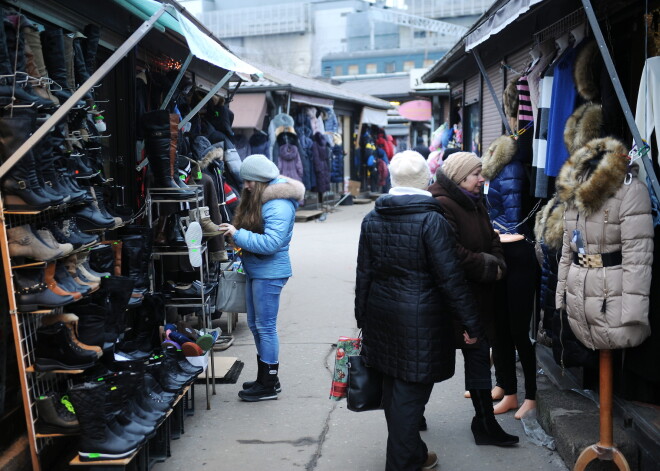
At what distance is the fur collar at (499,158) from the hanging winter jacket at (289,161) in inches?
436

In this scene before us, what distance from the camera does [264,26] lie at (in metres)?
75.8

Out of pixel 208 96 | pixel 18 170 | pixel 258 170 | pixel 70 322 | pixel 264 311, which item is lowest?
pixel 264 311

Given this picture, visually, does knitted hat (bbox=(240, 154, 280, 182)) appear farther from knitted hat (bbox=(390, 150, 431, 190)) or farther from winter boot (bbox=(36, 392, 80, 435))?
winter boot (bbox=(36, 392, 80, 435))

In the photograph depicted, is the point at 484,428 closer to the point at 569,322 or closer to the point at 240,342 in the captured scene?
the point at 569,322

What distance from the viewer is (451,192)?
187 inches

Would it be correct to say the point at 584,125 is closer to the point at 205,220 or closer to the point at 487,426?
the point at 487,426

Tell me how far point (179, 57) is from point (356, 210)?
1453cm

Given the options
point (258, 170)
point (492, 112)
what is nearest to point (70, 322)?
point (258, 170)

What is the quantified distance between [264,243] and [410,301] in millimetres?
1728

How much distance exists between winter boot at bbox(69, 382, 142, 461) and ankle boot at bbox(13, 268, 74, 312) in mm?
469

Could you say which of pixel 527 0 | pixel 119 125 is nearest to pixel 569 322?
pixel 527 0

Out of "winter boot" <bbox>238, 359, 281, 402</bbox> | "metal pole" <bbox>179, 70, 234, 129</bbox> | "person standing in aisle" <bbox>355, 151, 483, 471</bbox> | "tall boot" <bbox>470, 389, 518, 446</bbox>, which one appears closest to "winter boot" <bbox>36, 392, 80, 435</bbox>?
"person standing in aisle" <bbox>355, 151, 483, 471</bbox>

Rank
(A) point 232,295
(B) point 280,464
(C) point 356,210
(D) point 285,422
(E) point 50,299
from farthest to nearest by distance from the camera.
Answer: (C) point 356,210, (A) point 232,295, (D) point 285,422, (B) point 280,464, (E) point 50,299

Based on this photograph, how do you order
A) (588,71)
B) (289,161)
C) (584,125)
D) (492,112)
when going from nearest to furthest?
1. (584,125)
2. (588,71)
3. (492,112)
4. (289,161)
